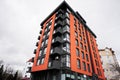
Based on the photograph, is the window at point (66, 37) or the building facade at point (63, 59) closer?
the building facade at point (63, 59)

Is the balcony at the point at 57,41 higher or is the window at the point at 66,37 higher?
the window at the point at 66,37

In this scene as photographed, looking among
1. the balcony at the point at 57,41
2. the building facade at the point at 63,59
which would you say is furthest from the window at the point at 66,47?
the balcony at the point at 57,41

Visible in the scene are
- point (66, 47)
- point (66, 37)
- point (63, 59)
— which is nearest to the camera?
point (63, 59)

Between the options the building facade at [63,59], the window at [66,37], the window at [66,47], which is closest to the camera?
the building facade at [63,59]

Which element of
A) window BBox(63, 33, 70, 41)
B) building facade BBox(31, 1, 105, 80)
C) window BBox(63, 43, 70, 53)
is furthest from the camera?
window BBox(63, 33, 70, 41)

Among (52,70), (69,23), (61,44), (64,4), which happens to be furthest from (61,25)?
(52,70)

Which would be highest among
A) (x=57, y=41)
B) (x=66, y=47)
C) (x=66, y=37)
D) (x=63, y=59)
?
(x=66, y=37)

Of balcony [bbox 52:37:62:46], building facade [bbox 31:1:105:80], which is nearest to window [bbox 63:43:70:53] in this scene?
building facade [bbox 31:1:105:80]

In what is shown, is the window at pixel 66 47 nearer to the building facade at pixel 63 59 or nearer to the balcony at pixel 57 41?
the building facade at pixel 63 59

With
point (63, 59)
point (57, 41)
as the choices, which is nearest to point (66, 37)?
point (57, 41)

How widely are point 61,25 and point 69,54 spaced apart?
8633 millimetres

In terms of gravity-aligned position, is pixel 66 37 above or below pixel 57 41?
above

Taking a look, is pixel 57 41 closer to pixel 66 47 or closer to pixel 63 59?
pixel 66 47

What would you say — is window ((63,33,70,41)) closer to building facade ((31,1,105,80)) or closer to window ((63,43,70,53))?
building facade ((31,1,105,80))
